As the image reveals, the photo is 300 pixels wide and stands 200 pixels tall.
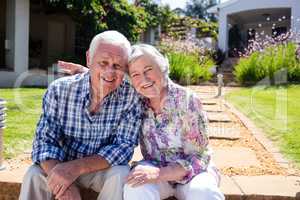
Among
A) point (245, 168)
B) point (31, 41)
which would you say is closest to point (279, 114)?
point (245, 168)

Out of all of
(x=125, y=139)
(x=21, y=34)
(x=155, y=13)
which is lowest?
(x=125, y=139)

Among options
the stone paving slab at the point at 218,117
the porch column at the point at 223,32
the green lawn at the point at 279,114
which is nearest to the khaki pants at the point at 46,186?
→ the green lawn at the point at 279,114

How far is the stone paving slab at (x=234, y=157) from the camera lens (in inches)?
142

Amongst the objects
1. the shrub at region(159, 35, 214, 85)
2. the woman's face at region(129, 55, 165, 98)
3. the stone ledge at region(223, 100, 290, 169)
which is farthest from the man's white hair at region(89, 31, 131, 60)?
the shrub at region(159, 35, 214, 85)

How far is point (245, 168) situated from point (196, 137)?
3.87 ft

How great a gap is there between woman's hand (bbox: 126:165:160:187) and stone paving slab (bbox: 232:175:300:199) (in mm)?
729

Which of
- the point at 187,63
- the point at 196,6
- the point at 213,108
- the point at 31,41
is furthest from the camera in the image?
the point at 196,6

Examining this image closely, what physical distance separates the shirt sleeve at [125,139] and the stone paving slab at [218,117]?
3.39 m

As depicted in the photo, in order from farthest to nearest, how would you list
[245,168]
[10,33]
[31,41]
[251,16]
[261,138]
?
[251,16] < [31,41] < [10,33] < [261,138] < [245,168]

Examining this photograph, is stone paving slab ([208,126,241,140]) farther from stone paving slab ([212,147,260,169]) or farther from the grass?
the grass

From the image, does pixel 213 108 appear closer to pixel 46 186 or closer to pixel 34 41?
pixel 46 186

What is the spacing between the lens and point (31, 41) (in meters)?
14.6

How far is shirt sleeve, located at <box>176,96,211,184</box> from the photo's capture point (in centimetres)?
242

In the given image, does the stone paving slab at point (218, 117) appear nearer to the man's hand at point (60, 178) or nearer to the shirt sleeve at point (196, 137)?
the shirt sleeve at point (196, 137)
